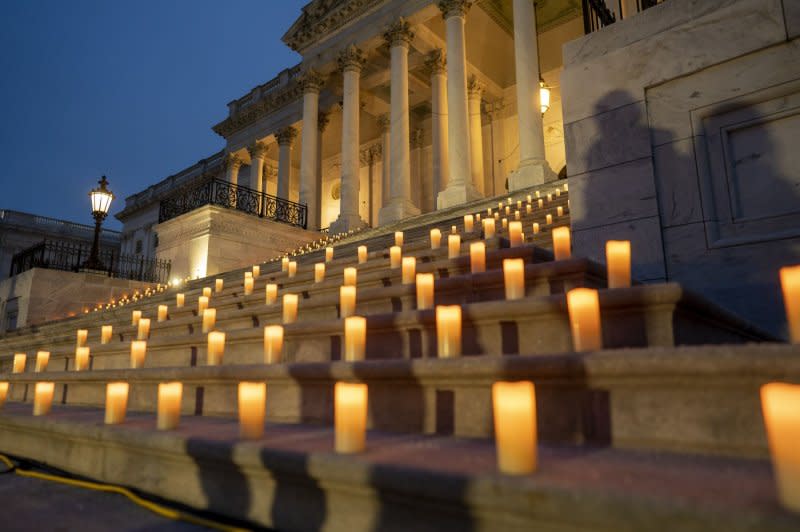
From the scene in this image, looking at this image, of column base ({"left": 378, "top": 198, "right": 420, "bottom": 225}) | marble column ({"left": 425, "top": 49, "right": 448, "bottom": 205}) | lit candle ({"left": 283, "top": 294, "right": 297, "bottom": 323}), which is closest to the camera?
lit candle ({"left": 283, "top": 294, "right": 297, "bottom": 323})

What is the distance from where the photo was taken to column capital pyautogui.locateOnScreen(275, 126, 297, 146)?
82.4 ft

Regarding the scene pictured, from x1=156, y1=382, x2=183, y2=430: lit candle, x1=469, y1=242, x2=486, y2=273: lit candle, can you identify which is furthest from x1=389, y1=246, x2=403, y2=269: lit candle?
x1=156, y1=382, x2=183, y2=430: lit candle

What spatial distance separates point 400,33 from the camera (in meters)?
17.6

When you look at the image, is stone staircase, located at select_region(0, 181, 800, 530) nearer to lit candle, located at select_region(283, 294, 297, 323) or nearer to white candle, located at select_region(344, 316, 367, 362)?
white candle, located at select_region(344, 316, 367, 362)

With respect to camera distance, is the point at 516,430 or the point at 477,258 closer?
the point at 516,430

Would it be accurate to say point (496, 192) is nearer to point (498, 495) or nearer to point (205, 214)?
point (205, 214)

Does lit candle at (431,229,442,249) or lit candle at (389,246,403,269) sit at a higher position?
lit candle at (431,229,442,249)

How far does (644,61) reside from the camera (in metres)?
Result: 4.41

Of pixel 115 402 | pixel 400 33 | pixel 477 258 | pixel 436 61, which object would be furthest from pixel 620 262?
pixel 436 61

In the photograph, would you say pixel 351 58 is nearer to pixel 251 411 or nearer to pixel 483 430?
pixel 251 411

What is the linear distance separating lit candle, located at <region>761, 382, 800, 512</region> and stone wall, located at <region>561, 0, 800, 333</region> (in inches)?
122

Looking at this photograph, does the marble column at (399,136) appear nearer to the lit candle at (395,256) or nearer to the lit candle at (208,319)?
the lit candle at (395,256)

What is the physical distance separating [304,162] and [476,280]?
1839cm

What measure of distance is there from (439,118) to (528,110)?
17.6ft
